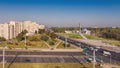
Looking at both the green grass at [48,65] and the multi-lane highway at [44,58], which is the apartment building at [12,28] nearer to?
the multi-lane highway at [44,58]

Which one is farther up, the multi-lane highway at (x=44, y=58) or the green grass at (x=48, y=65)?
the multi-lane highway at (x=44, y=58)

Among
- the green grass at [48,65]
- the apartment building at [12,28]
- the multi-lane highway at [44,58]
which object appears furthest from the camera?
the apartment building at [12,28]

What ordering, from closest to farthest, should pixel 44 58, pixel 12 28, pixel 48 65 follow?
1. pixel 48 65
2. pixel 44 58
3. pixel 12 28

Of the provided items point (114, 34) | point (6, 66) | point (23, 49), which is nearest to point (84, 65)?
point (6, 66)

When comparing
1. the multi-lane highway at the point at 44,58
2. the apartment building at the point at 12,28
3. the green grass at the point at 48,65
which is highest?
the apartment building at the point at 12,28

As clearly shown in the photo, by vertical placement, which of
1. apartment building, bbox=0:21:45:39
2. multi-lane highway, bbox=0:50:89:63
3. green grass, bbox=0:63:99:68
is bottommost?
green grass, bbox=0:63:99:68

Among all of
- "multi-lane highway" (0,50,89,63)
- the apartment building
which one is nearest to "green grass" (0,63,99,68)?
"multi-lane highway" (0,50,89,63)

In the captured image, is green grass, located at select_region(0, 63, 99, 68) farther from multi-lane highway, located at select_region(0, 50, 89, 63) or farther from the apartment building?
the apartment building

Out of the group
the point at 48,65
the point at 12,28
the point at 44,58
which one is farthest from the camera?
the point at 12,28

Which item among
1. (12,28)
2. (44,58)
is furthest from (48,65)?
(12,28)

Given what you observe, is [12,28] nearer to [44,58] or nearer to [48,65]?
[44,58]

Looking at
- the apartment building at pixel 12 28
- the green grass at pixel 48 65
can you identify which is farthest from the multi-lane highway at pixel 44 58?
the apartment building at pixel 12 28

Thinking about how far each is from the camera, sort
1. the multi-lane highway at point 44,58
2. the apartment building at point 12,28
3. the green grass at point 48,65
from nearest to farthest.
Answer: the green grass at point 48,65
the multi-lane highway at point 44,58
the apartment building at point 12,28

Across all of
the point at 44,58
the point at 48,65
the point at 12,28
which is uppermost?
the point at 12,28
